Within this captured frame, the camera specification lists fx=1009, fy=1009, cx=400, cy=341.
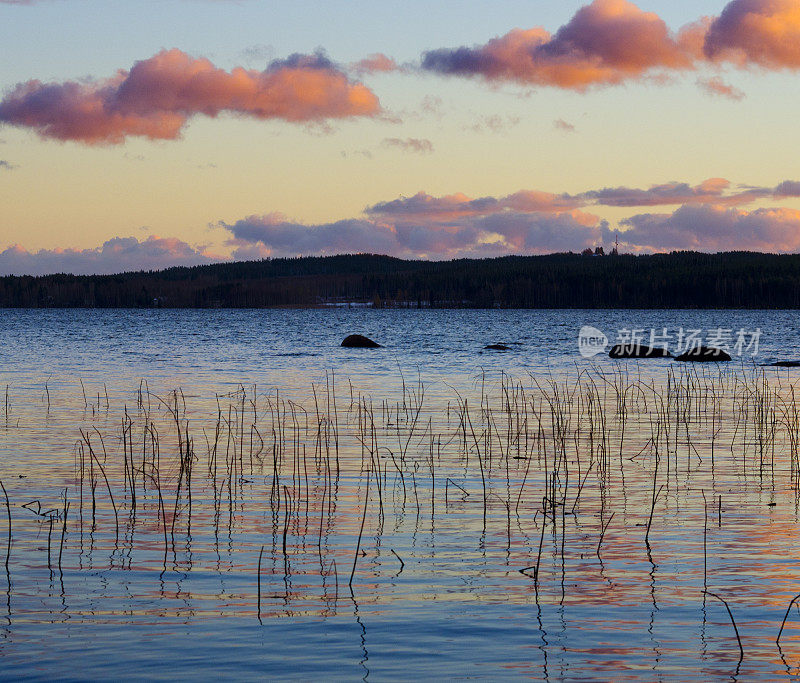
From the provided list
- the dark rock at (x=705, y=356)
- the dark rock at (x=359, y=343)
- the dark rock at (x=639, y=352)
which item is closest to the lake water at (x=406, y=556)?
the dark rock at (x=705, y=356)

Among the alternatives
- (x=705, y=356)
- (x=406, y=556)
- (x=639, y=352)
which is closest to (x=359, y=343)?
(x=639, y=352)

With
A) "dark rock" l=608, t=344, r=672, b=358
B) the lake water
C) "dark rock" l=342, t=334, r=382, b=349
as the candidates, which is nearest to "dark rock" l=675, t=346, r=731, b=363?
"dark rock" l=608, t=344, r=672, b=358

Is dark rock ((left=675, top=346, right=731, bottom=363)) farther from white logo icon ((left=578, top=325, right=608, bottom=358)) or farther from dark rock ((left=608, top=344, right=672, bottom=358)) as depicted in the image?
white logo icon ((left=578, top=325, right=608, bottom=358))

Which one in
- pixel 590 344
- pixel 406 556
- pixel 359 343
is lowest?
pixel 406 556

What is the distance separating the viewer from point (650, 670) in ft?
25.1

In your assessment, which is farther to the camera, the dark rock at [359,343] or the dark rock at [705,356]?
the dark rock at [359,343]

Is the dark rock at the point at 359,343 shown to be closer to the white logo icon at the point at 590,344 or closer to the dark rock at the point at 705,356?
the white logo icon at the point at 590,344

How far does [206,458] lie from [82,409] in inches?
417

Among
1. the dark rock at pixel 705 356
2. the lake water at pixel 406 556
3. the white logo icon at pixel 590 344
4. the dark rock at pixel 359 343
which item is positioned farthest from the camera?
the dark rock at pixel 359 343

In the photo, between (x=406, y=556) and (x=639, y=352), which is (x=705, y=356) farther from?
(x=406, y=556)

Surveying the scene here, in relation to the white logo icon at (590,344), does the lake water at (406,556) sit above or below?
below

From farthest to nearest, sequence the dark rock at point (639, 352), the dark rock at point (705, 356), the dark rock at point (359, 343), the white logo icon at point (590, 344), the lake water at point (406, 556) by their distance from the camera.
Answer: the dark rock at point (359, 343) → the white logo icon at point (590, 344) → the dark rock at point (639, 352) → the dark rock at point (705, 356) → the lake water at point (406, 556)

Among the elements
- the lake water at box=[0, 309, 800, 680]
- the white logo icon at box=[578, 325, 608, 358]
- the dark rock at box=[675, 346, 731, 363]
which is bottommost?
the lake water at box=[0, 309, 800, 680]

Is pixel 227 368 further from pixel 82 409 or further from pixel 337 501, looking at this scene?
pixel 337 501
